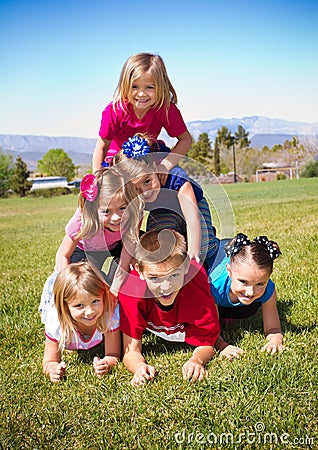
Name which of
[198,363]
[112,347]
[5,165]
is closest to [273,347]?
[198,363]

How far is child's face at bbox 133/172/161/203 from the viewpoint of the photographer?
390cm

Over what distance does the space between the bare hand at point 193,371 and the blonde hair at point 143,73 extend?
217cm

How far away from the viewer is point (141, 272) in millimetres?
3537

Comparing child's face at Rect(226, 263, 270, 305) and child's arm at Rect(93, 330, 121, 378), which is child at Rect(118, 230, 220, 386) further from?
child's face at Rect(226, 263, 270, 305)

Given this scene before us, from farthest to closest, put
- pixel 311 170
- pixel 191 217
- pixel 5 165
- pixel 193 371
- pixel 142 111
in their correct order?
pixel 5 165, pixel 311 170, pixel 142 111, pixel 191 217, pixel 193 371

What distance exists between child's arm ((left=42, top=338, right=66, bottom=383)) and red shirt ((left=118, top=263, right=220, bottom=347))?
1.56 ft

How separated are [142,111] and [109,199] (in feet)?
3.29

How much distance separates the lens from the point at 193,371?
3197mm

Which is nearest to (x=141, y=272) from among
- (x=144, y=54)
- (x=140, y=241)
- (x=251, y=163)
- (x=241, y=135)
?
(x=140, y=241)

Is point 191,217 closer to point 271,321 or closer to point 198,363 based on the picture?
point 271,321

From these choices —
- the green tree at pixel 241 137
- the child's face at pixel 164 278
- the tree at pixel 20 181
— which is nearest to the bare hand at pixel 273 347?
the child's face at pixel 164 278

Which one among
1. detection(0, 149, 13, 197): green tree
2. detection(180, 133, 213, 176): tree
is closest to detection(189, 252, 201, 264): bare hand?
detection(0, 149, 13, 197): green tree

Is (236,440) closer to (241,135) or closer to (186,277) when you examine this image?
(186,277)

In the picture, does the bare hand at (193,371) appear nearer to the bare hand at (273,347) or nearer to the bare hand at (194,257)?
the bare hand at (273,347)
